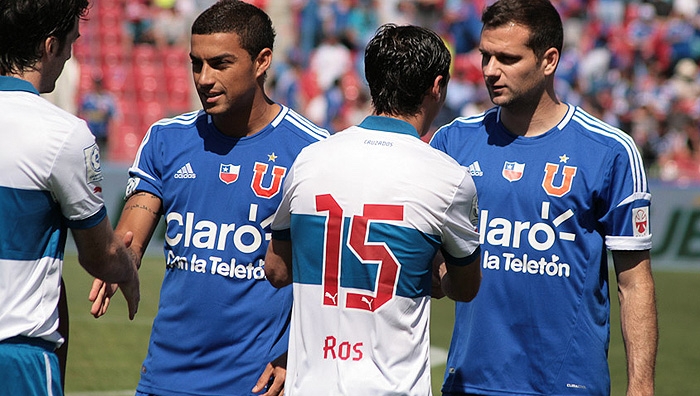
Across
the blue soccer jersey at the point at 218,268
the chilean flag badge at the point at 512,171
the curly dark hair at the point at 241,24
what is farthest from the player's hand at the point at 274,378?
the curly dark hair at the point at 241,24

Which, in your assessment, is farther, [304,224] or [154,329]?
[154,329]

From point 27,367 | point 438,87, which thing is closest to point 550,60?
point 438,87

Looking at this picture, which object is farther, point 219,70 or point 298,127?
point 298,127

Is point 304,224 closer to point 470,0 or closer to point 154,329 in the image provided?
point 154,329

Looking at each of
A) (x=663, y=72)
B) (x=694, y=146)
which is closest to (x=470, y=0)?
(x=663, y=72)

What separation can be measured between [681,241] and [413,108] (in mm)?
12031

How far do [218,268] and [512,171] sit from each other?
1319mm

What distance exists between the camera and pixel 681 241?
1476 centimetres

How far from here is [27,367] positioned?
10.9 ft

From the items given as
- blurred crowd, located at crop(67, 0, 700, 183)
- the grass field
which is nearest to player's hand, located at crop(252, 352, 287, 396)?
the grass field

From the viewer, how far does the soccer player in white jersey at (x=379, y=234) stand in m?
3.47

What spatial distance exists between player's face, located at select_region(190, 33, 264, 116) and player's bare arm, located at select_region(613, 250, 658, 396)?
174 cm

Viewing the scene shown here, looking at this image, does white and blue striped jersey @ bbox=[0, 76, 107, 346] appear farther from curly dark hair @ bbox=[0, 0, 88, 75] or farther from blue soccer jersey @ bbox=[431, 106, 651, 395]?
blue soccer jersey @ bbox=[431, 106, 651, 395]

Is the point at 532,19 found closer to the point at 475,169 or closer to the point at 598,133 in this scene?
the point at 598,133
